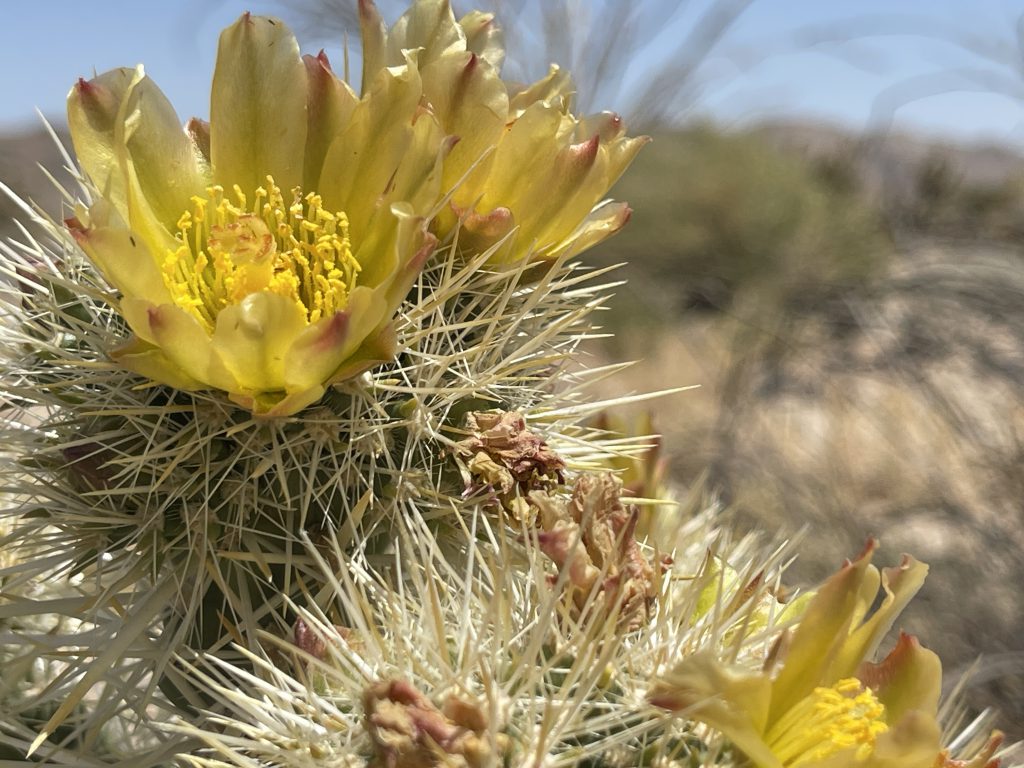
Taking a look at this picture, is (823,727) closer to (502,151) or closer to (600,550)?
(600,550)

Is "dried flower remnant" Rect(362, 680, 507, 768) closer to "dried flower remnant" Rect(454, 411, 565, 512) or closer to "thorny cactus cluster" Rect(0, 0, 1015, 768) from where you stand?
"thorny cactus cluster" Rect(0, 0, 1015, 768)

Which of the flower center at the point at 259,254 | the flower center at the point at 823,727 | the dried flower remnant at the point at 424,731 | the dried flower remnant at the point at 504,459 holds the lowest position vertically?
the flower center at the point at 823,727

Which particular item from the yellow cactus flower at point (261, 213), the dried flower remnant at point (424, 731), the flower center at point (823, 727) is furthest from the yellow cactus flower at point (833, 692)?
the yellow cactus flower at point (261, 213)

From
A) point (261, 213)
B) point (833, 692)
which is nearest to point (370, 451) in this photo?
point (261, 213)

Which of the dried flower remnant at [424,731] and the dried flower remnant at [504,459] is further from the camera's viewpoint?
the dried flower remnant at [504,459]

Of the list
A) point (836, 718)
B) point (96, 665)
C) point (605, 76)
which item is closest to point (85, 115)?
point (96, 665)

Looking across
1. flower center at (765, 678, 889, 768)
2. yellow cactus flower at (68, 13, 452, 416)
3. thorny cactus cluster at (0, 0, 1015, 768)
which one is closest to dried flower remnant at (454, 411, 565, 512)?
thorny cactus cluster at (0, 0, 1015, 768)

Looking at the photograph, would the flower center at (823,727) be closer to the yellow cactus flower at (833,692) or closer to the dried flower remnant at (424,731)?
the yellow cactus flower at (833,692)
